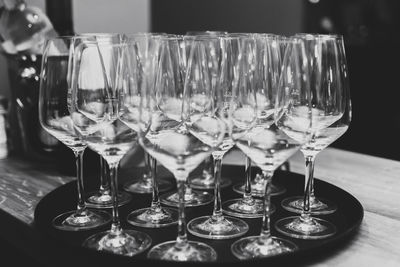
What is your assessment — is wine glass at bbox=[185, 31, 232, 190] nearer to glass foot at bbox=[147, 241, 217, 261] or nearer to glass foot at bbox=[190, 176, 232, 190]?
glass foot at bbox=[190, 176, 232, 190]

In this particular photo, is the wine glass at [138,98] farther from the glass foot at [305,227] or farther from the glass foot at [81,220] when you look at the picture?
the glass foot at [305,227]

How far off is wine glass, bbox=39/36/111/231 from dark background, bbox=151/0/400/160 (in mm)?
2479

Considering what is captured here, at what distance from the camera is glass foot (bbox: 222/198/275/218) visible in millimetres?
958

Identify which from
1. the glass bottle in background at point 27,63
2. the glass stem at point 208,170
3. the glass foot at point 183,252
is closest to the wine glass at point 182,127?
the glass foot at point 183,252

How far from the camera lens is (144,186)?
3.76 ft

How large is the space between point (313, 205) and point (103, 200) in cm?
44

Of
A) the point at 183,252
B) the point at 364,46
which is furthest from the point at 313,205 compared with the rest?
the point at 364,46

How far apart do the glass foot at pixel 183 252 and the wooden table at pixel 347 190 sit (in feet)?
0.54

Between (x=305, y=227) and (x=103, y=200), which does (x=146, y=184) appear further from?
(x=305, y=227)

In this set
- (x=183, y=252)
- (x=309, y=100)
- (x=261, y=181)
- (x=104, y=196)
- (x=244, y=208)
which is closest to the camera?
(x=183, y=252)

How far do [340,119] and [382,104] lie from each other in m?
2.32

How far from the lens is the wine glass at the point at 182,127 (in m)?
0.74

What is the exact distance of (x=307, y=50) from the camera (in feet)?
2.98

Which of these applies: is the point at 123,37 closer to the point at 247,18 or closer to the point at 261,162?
the point at 261,162
